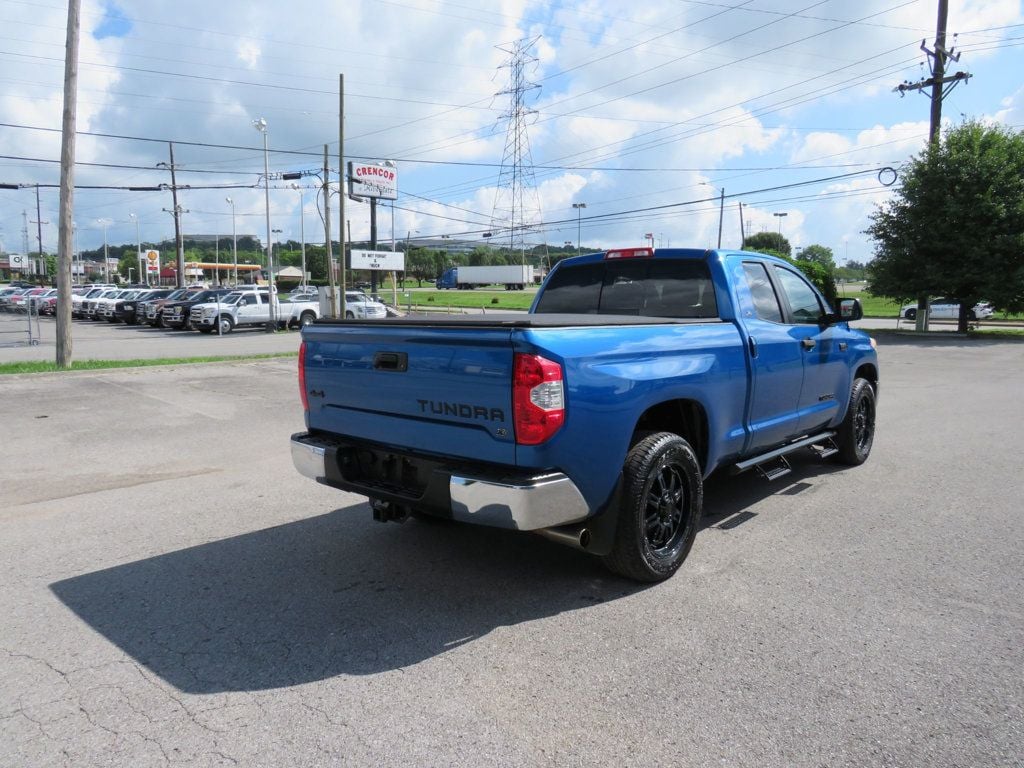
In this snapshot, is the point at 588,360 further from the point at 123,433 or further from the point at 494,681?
the point at 123,433

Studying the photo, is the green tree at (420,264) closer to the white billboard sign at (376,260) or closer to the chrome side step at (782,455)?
the white billboard sign at (376,260)

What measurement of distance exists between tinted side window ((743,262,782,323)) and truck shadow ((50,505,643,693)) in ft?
7.65

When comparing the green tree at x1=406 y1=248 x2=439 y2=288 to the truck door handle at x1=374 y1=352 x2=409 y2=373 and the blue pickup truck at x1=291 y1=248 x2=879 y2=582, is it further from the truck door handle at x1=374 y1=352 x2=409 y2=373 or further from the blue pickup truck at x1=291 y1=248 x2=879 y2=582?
the truck door handle at x1=374 y1=352 x2=409 y2=373

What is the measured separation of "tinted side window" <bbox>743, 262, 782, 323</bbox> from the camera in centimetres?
548

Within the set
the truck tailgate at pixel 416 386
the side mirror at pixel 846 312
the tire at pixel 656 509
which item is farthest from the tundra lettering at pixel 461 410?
the side mirror at pixel 846 312

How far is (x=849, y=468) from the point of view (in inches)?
279

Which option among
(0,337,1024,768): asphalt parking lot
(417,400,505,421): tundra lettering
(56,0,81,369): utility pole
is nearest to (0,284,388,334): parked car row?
(56,0,81,369): utility pole

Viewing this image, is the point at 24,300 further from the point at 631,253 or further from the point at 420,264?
the point at 420,264

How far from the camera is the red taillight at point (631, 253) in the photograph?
18.3ft

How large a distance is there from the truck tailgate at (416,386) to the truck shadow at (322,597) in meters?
0.85

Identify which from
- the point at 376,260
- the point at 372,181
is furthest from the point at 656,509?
the point at 372,181

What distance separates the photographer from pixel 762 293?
5.61 m

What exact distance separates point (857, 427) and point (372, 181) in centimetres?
4298

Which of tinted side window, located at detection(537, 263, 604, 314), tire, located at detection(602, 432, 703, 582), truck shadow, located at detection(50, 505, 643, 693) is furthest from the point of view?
tinted side window, located at detection(537, 263, 604, 314)
